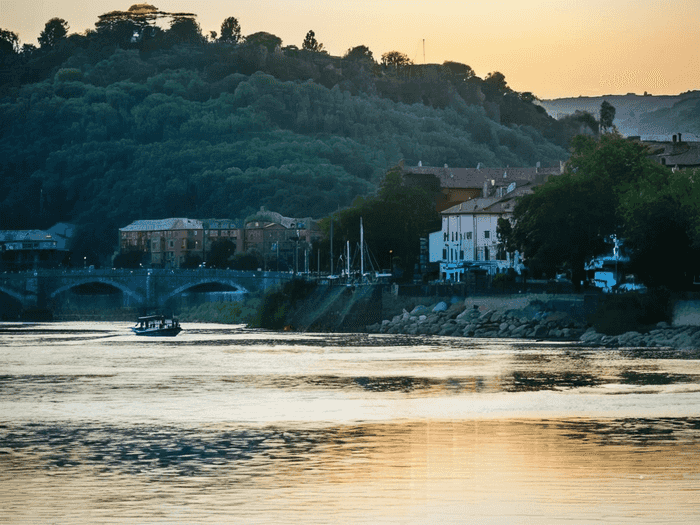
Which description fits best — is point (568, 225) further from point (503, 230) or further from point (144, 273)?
point (144, 273)

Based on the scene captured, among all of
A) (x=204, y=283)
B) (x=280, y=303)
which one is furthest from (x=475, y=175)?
(x=280, y=303)

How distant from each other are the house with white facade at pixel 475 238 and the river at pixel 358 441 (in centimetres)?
5698

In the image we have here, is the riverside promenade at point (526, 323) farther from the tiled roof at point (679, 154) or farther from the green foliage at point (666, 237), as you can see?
the tiled roof at point (679, 154)

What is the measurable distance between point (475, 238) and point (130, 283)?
61945mm

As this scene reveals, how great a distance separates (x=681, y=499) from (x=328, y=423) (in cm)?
1574

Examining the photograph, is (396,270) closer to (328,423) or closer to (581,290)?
(581,290)

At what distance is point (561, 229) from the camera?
9306cm

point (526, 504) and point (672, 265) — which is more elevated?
point (672, 265)

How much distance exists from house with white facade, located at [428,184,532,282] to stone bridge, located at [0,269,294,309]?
31.0 m

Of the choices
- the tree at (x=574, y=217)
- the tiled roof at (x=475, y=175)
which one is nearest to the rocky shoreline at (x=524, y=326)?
the tree at (x=574, y=217)

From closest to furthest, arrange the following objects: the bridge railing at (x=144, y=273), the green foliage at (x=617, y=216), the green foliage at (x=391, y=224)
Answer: the green foliage at (x=617, y=216) < the green foliage at (x=391, y=224) < the bridge railing at (x=144, y=273)

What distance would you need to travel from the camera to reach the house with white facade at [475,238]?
126312 millimetres

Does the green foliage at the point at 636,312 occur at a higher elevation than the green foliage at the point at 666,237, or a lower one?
lower

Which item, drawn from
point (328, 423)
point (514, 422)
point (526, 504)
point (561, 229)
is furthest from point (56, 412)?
point (561, 229)
